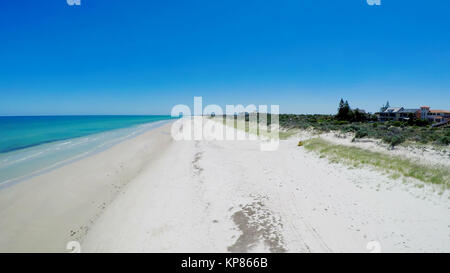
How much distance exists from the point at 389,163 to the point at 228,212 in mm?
7985

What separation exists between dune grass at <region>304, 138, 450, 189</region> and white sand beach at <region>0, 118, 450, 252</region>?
0.63m

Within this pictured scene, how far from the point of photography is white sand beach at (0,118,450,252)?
436 centimetres

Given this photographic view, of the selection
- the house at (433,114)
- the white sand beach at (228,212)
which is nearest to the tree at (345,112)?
the house at (433,114)

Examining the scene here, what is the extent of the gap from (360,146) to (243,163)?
7.97m

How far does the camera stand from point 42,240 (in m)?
5.29

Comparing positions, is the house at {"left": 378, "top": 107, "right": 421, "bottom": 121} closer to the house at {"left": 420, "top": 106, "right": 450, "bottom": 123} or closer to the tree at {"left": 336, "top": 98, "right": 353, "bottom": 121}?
the house at {"left": 420, "top": 106, "right": 450, "bottom": 123}

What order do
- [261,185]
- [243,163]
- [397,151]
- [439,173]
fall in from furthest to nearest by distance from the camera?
[243,163] < [397,151] < [261,185] < [439,173]

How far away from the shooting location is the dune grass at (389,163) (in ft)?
21.4

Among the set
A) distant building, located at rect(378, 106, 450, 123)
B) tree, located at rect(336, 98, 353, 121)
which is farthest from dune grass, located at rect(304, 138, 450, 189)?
distant building, located at rect(378, 106, 450, 123)

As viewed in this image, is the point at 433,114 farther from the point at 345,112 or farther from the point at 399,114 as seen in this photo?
the point at 345,112

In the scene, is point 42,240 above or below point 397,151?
below
